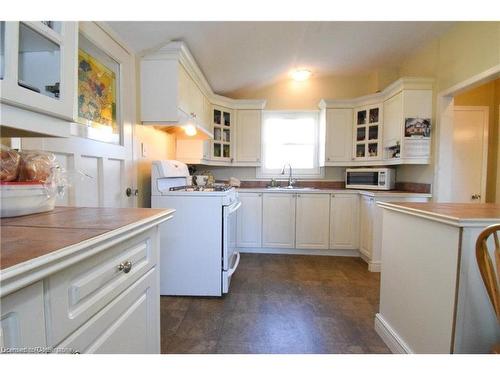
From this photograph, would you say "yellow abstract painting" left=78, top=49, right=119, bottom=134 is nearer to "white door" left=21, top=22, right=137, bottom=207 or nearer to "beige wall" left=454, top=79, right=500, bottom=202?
"white door" left=21, top=22, right=137, bottom=207

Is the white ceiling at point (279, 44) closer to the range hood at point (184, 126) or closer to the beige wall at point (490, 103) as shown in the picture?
the range hood at point (184, 126)

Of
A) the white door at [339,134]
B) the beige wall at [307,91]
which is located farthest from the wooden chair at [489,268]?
the beige wall at [307,91]

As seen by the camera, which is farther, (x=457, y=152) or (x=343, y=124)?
(x=343, y=124)

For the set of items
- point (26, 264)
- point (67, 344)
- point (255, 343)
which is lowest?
point (255, 343)

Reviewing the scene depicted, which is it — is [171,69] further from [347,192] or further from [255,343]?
[347,192]

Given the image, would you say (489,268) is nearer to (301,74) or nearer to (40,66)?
(40,66)

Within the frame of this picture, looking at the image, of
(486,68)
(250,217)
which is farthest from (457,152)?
(250,217)

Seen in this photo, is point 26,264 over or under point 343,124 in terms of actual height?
under

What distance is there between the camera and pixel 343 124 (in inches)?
132

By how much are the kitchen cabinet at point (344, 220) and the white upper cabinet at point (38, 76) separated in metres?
2.95

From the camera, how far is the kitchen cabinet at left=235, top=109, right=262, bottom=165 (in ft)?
11.4

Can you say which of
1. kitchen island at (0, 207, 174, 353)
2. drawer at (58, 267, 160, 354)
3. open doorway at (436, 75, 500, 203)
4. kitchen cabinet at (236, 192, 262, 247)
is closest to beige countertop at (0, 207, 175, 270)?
kitchen island at (0, 207, 174, 353)

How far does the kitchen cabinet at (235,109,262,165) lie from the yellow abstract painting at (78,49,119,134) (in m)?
1.95
